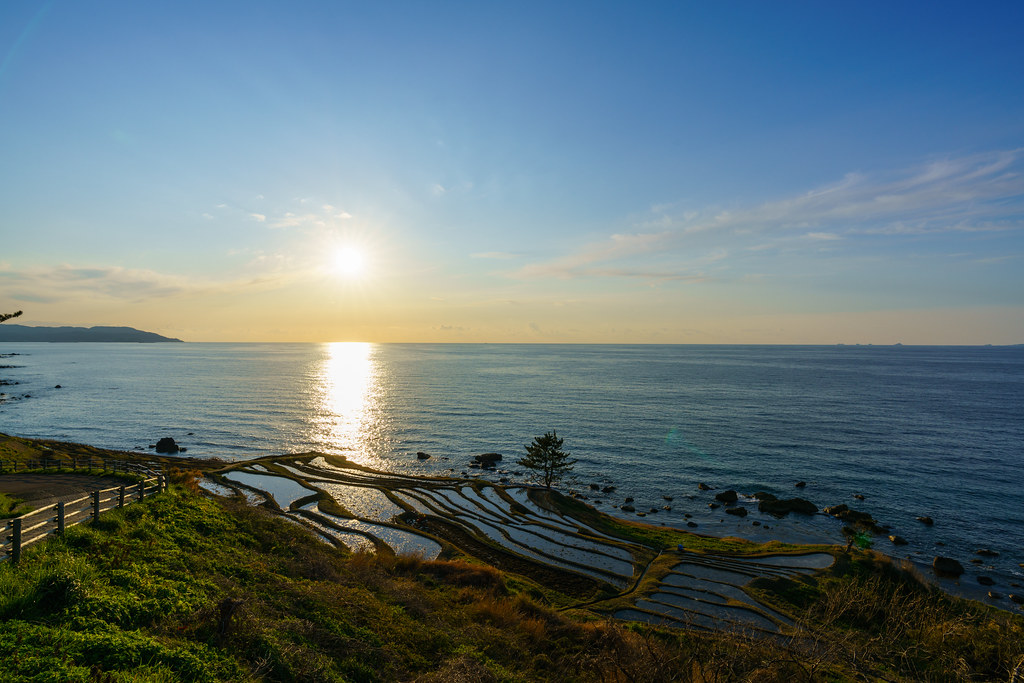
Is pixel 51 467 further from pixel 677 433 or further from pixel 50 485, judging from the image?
pixel 677 433

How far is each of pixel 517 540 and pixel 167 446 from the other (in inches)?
2597

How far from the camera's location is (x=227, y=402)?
124562 mm

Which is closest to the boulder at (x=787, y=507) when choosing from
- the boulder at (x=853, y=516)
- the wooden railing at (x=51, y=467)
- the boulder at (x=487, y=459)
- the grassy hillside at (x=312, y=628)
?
the boulder at (x=853, y=516)

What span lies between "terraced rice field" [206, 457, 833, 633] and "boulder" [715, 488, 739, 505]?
1525cm

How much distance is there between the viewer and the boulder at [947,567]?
1569 inches

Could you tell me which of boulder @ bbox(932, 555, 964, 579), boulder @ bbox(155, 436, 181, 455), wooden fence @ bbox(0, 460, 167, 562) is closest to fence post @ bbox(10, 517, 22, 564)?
wooden fence @ bbox(0, 460, 167, 562)

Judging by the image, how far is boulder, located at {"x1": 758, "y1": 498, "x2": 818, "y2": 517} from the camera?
53.5 metres

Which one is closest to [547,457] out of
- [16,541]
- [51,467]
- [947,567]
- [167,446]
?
[947,567]

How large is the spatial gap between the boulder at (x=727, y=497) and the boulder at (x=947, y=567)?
18857mm

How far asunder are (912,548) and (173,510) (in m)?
61.9

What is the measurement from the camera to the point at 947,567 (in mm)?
40312

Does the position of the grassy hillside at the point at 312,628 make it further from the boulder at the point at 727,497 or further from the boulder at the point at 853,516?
the boulder at the point at 727,497

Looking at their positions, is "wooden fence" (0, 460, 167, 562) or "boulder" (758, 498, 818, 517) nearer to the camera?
"wooden fence" (0, 460, 167, 562)

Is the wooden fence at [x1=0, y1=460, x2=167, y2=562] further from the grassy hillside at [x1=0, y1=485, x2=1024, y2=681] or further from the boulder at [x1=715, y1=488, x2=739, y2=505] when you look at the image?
the boulder at [x1=715, y1=488, x2=739, y2=505]
